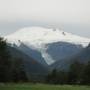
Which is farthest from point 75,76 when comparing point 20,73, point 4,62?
point 4,62


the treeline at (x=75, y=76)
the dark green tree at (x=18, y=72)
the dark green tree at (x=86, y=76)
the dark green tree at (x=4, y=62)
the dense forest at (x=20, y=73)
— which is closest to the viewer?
the dark green tree at (x=4, y=62)

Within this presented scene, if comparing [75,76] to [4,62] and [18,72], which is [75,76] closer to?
[18,72]

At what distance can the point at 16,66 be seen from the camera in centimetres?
10656

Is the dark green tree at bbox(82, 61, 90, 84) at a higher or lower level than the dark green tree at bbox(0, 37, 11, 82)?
lower

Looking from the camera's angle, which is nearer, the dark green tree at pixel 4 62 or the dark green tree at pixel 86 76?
the dark green tree at pixel 4 62

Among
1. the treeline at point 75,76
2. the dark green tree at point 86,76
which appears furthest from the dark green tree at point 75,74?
the dark green tree at point 86,76

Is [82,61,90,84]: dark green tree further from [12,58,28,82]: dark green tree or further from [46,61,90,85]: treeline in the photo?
[12,58,28,82]: dark green tree

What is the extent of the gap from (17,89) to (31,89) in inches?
73.4

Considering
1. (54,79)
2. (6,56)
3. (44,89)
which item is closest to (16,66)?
(54,79)

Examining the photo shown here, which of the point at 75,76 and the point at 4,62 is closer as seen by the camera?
the point at 4,62

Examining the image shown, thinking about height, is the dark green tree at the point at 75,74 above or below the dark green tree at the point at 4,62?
below

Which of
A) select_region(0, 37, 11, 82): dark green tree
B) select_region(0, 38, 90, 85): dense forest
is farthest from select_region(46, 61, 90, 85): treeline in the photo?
select_region(0, 37, 11, 82): dark green tree

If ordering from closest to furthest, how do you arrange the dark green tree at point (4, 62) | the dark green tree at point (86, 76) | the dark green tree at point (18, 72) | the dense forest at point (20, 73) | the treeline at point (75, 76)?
the dark green tree at point (4, 62)
the dense forest at point (20, 73)
the dark green tree at point (18, 72)
the dark green tree at point (86, 76)
the treeline at point (75, 76)

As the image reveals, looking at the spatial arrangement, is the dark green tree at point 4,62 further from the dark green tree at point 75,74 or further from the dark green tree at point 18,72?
the dark green tree at point 75,74
